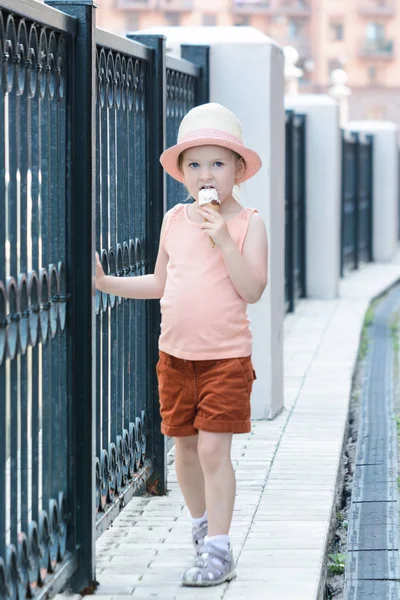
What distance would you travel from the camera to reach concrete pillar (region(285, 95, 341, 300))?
16609 mm

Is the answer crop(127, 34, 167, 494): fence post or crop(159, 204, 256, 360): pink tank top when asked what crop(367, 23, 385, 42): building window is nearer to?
crop(127, 34, 167, 494): fence post

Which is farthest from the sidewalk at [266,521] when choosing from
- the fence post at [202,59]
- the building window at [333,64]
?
the building window at [333,64]

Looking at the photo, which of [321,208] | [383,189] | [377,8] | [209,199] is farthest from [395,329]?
[377,8]

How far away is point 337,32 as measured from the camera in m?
103

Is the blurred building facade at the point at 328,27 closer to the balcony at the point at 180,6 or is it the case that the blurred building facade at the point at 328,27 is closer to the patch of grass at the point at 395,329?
the balcony at the point at 180,6

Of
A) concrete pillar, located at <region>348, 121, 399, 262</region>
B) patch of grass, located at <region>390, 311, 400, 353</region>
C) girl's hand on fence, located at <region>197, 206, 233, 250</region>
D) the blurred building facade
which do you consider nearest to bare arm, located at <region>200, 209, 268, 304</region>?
girl's hand on fence, located at <region>197, 206, 233, 250</region>

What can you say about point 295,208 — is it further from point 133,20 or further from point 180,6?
point 133,20

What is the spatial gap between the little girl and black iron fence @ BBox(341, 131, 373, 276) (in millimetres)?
15237

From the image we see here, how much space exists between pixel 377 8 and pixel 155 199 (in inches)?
3884

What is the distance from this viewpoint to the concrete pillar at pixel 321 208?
654 inches

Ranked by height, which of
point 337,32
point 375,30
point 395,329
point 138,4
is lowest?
point 395,329

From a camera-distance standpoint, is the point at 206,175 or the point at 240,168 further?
the point at 240,168

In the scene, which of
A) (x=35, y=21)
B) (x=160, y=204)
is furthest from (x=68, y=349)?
(x=160, y=204)

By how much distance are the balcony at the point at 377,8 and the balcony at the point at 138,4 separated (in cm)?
1442
